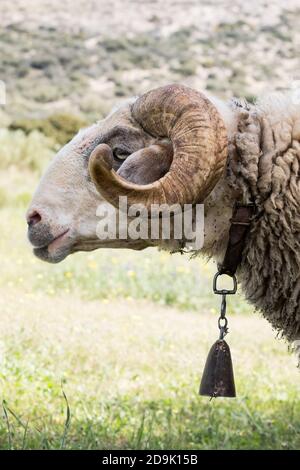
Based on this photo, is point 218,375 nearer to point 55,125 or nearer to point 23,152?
point 23,152

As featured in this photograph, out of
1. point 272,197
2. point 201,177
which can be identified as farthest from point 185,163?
point 272,197

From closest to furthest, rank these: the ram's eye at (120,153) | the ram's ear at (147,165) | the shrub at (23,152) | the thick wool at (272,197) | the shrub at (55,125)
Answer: the thick wool at (272,197) → the ram's ear at (147,165) → the ram's eye at (120,153) → the shrub at (23,152) → the shrub at (55,125)

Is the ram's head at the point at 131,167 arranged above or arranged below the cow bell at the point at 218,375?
above

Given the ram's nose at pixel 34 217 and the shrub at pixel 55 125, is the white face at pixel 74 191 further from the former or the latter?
the shrub at pixel 55 125

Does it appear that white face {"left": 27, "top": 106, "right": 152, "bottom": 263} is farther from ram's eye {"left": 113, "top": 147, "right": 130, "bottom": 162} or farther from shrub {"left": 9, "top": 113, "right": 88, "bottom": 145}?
shrub {"left": 9, "top": 113, "right": 88, "bottom": 145}

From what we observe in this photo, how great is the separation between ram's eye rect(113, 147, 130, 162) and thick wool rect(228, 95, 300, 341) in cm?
54

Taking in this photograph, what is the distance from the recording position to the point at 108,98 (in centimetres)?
4269

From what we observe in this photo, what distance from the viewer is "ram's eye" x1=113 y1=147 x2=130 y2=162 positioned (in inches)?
167

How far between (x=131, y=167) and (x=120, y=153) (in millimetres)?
165

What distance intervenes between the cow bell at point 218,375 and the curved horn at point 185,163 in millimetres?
811

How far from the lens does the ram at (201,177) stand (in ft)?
12.8

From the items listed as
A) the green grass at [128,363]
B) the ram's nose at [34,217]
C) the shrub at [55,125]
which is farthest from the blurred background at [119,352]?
the shrub at [55,125]

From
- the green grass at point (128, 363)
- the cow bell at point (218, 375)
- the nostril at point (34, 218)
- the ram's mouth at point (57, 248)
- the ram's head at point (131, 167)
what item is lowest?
the green grass at point (128, 363)

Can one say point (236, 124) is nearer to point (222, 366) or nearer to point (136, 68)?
point (222, 366)
